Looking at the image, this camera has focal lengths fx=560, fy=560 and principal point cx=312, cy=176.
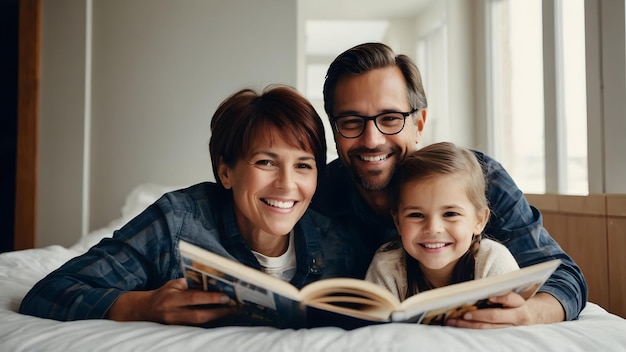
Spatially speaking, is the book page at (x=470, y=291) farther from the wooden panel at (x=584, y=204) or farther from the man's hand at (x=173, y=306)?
the wooden panel at (x=584, y=204)

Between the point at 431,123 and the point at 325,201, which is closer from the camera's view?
the point at 325,201

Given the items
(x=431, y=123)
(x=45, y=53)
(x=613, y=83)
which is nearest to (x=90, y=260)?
(x=613, y=83)

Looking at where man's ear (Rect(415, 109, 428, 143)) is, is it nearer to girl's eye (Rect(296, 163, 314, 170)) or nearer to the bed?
girl's eye (Rect(296, 163, 314, 170))

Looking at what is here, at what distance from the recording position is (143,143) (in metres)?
3.73

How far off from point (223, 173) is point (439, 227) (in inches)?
19.4

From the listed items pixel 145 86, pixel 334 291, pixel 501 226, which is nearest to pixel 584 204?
A: pixel 501 226

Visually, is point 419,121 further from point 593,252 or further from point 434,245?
point 593,252

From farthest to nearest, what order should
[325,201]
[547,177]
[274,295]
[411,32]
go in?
[411,32]
[547,177]
[325,201]
[274,295]

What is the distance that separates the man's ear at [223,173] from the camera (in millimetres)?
1266

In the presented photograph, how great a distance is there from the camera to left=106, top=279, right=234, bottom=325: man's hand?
0.94 metres

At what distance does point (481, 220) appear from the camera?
49.7 inches

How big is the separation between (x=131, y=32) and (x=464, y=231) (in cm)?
316

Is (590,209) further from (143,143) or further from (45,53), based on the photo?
(45,53)

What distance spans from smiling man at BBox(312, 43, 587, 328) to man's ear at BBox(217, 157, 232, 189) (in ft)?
0.86
